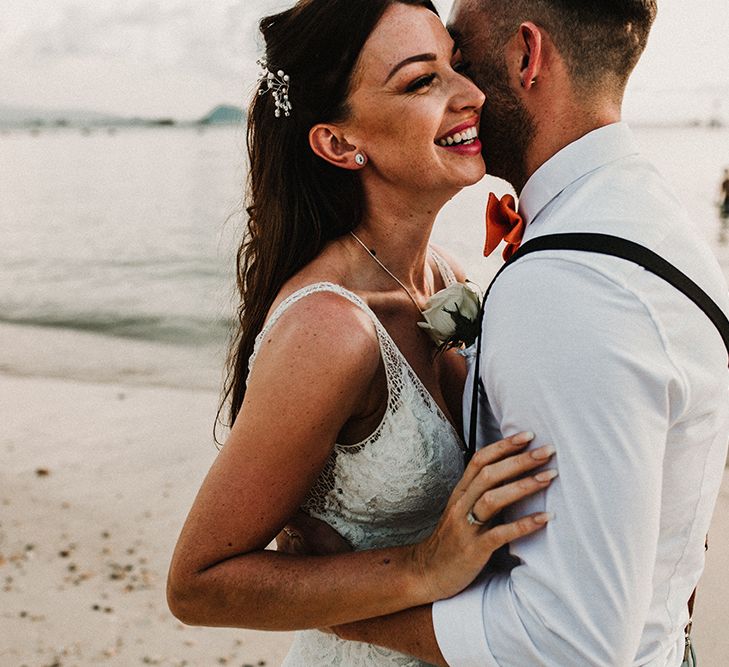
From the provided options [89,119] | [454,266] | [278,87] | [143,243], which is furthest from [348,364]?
[89,119]

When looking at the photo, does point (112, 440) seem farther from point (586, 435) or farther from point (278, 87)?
point (586, 435)

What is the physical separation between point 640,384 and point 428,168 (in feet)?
3.89

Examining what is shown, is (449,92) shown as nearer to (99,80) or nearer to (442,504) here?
(442,504)

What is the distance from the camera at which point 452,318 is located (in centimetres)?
257

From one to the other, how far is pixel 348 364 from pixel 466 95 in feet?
2.86

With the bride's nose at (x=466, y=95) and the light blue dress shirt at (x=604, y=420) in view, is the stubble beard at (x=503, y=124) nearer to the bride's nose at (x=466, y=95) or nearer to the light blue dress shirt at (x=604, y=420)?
the bride's nose at (x=466, y=95)

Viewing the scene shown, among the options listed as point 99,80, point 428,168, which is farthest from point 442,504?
point 99,80

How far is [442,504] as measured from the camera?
2.55 metres

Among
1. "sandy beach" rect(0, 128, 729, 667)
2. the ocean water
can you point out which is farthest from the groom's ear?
"sandy beach" rect(0, 128, 729, 667)

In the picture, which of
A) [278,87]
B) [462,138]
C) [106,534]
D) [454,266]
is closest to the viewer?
[462,138]

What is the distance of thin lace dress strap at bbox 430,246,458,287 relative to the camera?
3.17m

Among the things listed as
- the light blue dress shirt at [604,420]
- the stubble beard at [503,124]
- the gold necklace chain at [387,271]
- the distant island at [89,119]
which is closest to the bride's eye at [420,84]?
the stubble beard at [503,124]

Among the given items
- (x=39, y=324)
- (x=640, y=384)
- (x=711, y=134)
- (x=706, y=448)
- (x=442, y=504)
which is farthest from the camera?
(x=711, y=134)

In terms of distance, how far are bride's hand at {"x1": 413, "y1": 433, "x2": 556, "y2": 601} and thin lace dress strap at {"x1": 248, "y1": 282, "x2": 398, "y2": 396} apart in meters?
0.50
